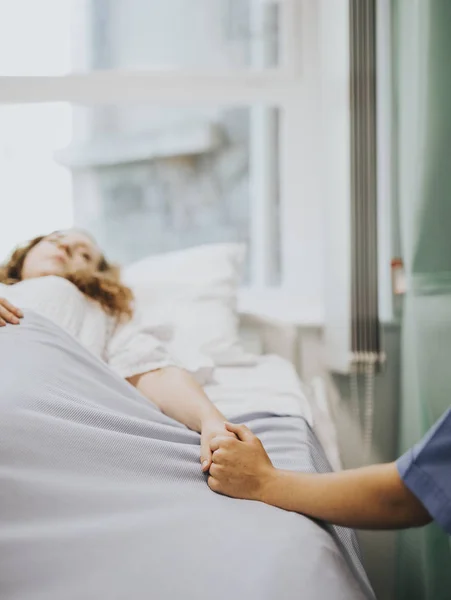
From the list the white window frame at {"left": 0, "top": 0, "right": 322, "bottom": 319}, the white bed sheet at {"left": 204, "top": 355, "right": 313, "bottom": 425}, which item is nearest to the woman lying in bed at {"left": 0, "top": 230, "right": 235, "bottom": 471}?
the white bed sheet at {"left": 204, "top": 355, "right": 313, "bottom": 425}

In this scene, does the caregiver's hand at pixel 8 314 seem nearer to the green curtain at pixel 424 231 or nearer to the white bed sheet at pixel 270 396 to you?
the white bed sheet at pixel 270 396

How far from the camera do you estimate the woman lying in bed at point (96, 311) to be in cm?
124

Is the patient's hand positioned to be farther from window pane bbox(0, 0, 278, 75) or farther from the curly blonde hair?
window pane bbox(0, 0, 278, 75)

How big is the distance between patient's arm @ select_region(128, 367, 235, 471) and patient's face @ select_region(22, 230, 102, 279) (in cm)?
41

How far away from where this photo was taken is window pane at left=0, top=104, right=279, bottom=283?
2.30m

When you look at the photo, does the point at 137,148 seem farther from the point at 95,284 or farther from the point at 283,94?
the point at 95,284

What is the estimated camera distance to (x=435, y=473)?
0.68 metres

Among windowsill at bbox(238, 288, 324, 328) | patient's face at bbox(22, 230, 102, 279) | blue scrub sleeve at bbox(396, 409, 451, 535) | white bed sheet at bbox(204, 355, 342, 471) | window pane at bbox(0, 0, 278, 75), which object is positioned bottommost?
white bed sheet at bbox(204, 355, 342, 471)

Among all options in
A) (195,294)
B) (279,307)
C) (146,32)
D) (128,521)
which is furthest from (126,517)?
(146,32)

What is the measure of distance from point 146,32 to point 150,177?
503 millimetres

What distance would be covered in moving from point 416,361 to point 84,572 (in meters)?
1.01

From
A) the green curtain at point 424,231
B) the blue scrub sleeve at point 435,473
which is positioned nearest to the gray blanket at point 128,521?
the blue scrub sleeve at point 435,473

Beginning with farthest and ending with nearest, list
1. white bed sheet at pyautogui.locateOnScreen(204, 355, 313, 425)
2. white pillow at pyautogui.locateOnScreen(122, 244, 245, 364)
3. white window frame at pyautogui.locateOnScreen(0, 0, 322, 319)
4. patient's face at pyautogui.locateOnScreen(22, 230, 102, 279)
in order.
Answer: white window frame at pyautogui.locateOnScreen(0, 0, 322, 319)
white pillow at pyautogui.locateOnScreen(122, 244, 245, 364)
patient's face at pyautogui.locateOnScreen(22, 230, 102, 279)
white bed sheet at pyautogui.locateOnScreen(204, 355, 313, 425)

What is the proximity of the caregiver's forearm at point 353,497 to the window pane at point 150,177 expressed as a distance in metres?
1.56
